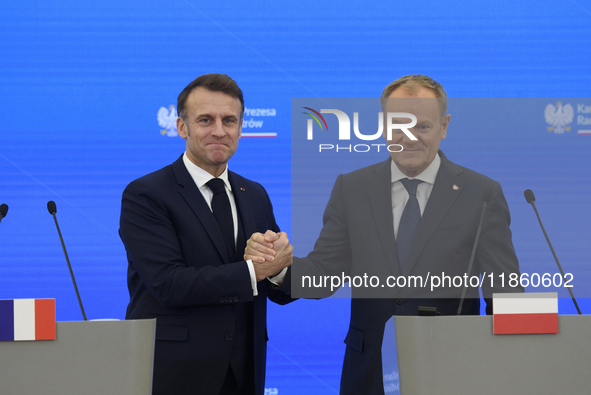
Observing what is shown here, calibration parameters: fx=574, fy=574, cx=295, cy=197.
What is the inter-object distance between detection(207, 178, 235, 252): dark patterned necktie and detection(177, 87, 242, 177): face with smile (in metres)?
0.06

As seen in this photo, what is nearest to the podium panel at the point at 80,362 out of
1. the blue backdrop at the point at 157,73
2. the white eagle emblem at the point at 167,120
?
the blue backdrop at the point at 157,73

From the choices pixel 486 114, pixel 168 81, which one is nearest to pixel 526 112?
pixel 486 114

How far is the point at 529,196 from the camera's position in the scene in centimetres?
171

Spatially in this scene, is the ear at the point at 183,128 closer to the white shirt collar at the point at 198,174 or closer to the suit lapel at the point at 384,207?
the white shirt collar at the point at 198,174

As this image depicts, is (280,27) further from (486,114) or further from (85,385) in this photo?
(85,385)

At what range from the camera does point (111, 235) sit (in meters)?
3.08

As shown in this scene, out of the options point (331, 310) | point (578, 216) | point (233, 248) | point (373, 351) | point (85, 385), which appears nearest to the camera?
point (85, 385)

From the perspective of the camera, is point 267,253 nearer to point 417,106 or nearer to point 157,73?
point 417,106

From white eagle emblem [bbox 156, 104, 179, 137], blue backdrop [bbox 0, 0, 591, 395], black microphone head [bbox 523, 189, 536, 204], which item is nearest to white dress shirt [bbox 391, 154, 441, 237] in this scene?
black microphone head [bbox 523, 189, 536, 204]

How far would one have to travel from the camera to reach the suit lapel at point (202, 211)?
218cm

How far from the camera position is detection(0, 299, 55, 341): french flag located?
144cm

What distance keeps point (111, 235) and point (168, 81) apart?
89 centimetres

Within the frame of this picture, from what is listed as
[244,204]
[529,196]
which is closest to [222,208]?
[244,204]

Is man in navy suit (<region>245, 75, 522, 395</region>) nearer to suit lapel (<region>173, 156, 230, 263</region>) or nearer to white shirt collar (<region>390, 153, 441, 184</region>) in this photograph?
white shirt collar (<region>390, 153, 441, 184</region>)
